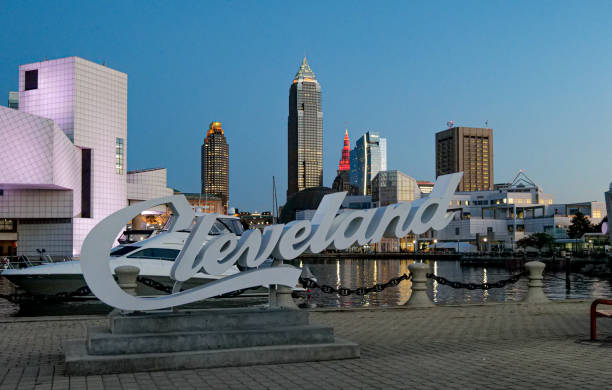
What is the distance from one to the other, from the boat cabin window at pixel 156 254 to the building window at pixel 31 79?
221ft

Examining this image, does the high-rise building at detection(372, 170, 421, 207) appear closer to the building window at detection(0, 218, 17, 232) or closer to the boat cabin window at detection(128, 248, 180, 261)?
the building window at detection(0, 218, 17, 232)

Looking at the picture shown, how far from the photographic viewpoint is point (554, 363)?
10.6 meters

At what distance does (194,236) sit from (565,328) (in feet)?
30.8

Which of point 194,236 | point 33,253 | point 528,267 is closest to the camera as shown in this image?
point 194,236

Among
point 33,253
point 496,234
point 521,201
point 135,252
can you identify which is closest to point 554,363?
point 135,252

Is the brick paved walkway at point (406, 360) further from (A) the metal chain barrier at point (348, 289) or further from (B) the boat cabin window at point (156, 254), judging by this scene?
(B) the boat cabin window at point (156, 254)

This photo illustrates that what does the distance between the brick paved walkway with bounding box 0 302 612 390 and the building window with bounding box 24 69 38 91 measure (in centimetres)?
7737

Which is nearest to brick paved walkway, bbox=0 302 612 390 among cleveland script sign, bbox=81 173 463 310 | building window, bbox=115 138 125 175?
cleveland script sign, bbox=81 173 463 310

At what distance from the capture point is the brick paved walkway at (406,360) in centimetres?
912

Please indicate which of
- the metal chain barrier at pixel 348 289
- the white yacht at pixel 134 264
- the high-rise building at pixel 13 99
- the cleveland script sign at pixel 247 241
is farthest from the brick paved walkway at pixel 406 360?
the high-rise building at pixel 13 99

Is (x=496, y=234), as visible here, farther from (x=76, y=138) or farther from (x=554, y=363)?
(x=554, y=363)

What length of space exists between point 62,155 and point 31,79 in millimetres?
16436

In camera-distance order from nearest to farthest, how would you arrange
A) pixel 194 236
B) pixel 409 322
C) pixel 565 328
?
pixel 194 236 → pixel 565 328 → pixel 409 322

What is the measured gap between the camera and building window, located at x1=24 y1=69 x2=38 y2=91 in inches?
3405
